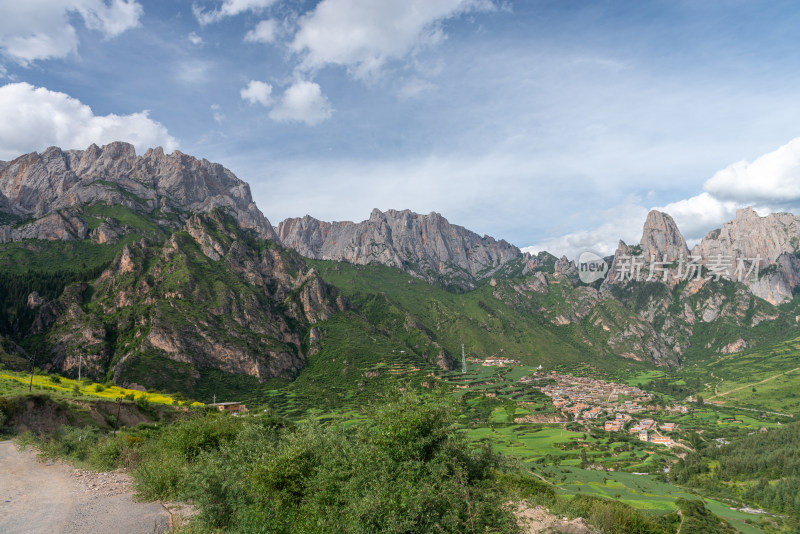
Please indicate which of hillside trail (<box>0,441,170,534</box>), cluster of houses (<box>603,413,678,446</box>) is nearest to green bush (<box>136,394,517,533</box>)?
hillside trail (<box>0,441,170,534</box>)

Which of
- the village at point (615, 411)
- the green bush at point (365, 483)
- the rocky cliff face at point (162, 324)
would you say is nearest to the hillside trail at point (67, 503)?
the green bush at point (365, 483)

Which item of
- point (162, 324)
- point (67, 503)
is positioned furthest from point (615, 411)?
point (162, 324)

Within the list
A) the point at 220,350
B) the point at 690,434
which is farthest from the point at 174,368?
the point at 690,434

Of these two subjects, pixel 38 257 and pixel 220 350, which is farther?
pixel 38 257

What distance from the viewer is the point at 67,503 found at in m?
25.2

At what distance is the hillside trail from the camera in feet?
71.7

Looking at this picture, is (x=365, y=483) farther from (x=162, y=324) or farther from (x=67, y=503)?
(x=162, y=324)

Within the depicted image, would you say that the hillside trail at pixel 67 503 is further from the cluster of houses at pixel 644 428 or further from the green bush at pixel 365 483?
the cluster of houses at pixel 644 428

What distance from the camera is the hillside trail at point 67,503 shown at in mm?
21859

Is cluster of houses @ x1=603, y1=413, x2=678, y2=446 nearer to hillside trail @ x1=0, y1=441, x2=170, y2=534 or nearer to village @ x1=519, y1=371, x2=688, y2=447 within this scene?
village @ x1=519, y1=371, x2=688, y2=447

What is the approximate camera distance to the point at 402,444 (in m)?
22.7

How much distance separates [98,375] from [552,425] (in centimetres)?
17087

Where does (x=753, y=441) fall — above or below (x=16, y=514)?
below

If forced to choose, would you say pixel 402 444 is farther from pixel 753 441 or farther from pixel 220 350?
pixel 753 441
